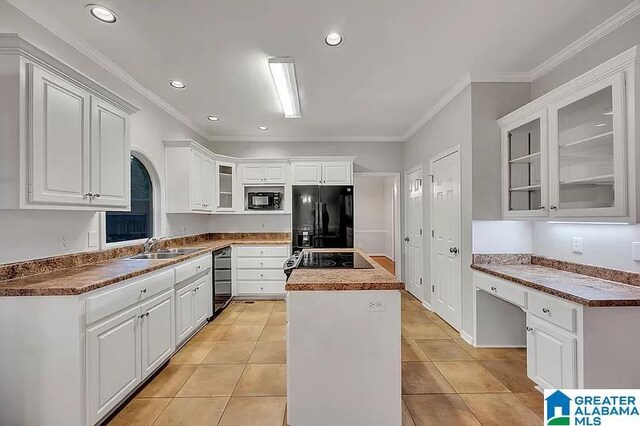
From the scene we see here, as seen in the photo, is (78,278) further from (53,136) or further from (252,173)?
(252,173)

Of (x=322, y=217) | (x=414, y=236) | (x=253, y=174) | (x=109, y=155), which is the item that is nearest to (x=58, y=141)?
(x=109, y=155)

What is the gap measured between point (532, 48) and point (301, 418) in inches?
131

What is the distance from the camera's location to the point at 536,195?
2674 millimetres

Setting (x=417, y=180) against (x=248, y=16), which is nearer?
(x=248, y=16)

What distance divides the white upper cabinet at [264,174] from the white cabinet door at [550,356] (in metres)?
3.90

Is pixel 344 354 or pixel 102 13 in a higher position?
pixel 102 13

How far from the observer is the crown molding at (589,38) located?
6.95 ft

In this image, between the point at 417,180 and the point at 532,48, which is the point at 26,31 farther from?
the point at 417,180

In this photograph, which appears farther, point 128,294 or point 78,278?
point 128,294

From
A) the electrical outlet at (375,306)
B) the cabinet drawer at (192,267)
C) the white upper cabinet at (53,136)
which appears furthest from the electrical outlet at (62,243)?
the electrical outlet at (375,306)

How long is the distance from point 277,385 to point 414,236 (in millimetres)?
3311

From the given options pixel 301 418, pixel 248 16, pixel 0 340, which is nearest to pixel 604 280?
pixel 301 418

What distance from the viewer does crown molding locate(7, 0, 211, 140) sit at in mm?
2068

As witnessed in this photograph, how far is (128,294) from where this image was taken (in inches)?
85.0
